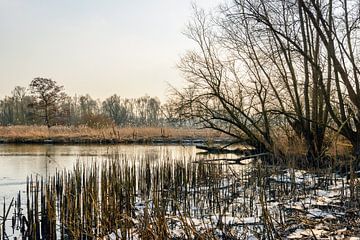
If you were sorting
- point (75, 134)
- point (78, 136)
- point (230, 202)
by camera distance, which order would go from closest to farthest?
1. point (230, 202)
2. point (78, 136)
3. point (75, 134)

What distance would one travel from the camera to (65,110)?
1468 inches

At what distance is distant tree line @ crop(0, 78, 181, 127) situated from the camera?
29.9 m

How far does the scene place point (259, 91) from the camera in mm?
13062

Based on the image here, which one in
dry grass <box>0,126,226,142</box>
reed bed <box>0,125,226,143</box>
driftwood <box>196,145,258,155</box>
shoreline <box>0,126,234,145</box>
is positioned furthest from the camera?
dry grass <box>0,126,226,142</box>

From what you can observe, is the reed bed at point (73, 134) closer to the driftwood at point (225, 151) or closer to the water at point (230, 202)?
the driftwood at point (225, 151)

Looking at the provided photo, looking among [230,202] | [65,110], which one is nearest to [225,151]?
[230,202]

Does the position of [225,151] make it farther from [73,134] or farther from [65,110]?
[65,110]

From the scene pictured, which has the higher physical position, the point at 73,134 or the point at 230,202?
the point at 73,134

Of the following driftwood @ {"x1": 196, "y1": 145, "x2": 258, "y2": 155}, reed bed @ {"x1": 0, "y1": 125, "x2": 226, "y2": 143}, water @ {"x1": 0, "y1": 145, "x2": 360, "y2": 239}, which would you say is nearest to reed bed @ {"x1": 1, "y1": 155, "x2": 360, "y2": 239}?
water @ {"x1": 0, "y1": 145, "x2": 360, "y2": 239}

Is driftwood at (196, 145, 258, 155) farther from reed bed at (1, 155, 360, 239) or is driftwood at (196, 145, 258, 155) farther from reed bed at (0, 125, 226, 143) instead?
reed bed at (0, 125, 226, 143)

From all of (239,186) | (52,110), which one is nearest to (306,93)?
(239,186)

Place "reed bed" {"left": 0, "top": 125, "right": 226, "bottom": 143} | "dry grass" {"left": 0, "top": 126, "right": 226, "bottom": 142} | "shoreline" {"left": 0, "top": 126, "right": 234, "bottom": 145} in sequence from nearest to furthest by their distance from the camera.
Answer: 1. "shoreline" {"left": 0, "top": 126, "right": 234, "bottom": 145}
2. "reed bed" {"left": 0, "top": 125, "right": 226, "bottom": 143}
3. "dry grass" {"left": 0, "top": 126, "right": 226, "bottom": 142}

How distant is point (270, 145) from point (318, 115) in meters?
1.62

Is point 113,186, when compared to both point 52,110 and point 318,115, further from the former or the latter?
point 52,110
